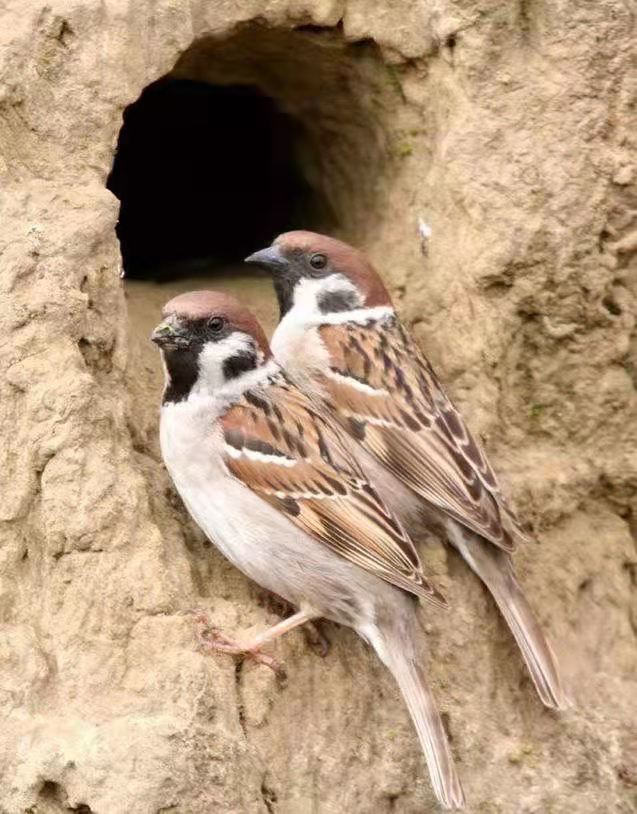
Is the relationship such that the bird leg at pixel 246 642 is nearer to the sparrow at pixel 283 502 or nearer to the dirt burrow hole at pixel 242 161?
the sparrow at pixel 283 502

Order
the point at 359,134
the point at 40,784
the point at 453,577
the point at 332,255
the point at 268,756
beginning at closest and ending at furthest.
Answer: the point at 40,784 → the point at 268,756 → the point at 453,577 → the point at 332,255 → the point at 359,134

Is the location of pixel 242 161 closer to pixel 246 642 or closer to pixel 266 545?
pixel 266 545

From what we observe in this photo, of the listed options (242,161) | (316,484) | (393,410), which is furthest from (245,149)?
(316,484)

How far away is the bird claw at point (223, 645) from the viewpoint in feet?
12.4

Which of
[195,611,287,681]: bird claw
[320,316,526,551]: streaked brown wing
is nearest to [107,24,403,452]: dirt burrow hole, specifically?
[320,316,526,551]: streaked brown wing

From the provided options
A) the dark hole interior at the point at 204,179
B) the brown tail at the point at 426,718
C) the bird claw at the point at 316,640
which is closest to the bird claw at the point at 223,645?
the bird claw at the point at 316,640

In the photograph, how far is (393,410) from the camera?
14.9ft

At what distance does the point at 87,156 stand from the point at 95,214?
23 cm

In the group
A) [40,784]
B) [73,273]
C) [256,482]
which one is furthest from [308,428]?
[40,784]

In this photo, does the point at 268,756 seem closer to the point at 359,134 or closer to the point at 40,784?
the point at 40,784

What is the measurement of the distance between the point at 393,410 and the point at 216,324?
714 mm

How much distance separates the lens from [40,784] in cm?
348

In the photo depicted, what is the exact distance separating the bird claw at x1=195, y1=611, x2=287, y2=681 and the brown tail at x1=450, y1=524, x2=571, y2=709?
2.58 ft

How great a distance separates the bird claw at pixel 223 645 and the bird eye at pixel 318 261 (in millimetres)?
1460
